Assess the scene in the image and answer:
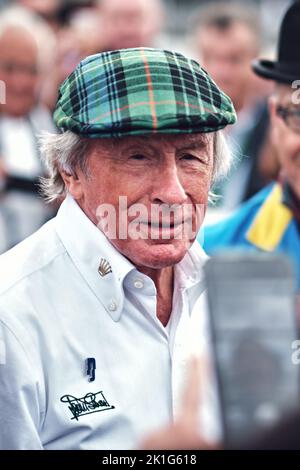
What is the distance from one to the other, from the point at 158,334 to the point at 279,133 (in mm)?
1445

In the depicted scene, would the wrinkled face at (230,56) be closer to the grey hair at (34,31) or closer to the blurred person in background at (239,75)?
the blurred person in background at (239,75)

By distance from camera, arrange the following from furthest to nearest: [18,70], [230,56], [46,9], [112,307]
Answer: [46,9], [230,56], [18,70], [112,307]

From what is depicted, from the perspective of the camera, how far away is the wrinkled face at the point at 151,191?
7.81 feet

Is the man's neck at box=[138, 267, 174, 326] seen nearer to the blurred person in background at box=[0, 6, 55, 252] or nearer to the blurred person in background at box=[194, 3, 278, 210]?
the blurred person in background at box=[0, 6, 55, 252]

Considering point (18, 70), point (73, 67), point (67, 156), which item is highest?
point (67, 156)

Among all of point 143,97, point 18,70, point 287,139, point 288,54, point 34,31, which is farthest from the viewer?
point 34,31

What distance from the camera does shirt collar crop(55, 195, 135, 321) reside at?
7.98 feet

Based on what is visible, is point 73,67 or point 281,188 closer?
point 281,188

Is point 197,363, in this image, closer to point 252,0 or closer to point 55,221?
point 55,221

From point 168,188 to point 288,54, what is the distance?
5.29 ft

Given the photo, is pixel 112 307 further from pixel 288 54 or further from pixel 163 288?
pixel 288 54

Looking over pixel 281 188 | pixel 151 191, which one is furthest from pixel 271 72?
pixel 151 191

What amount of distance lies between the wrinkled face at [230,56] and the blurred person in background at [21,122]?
1.03 m

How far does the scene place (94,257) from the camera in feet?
8.15
